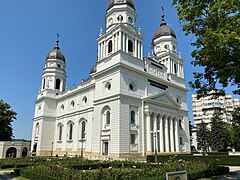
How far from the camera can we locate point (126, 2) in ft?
124

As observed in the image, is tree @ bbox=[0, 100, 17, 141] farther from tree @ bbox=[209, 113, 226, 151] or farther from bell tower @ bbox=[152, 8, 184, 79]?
tree @ bbox=[209, 113, 226, 151]

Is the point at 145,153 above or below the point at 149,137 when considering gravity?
below

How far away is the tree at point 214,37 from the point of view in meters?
9.17

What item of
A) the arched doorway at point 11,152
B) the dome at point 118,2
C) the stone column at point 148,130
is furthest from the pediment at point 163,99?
the arched doorway at point 11,152

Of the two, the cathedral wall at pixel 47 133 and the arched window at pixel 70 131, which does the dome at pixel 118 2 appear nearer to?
the arched window at pixel 70 131

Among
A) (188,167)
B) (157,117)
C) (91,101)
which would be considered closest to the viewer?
(188,167)

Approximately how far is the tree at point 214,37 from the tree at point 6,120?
1949 inches

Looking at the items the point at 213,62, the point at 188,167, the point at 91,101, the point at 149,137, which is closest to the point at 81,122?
the point at 91,101

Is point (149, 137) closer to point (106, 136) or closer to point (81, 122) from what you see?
point (106, 136)

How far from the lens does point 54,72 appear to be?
52.5m

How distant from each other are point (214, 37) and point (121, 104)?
71.1ft

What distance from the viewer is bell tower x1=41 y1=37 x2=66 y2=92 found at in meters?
52.2

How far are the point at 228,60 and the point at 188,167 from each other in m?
9.06

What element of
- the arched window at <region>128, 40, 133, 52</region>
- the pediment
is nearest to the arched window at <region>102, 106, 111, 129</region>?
the pediment
